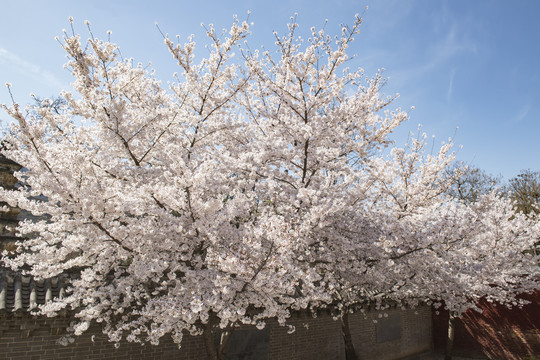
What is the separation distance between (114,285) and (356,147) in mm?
6298

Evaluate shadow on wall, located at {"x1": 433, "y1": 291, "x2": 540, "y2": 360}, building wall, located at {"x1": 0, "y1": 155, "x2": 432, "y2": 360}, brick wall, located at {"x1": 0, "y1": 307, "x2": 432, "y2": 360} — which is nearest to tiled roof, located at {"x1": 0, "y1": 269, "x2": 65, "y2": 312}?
building wall, located at {"x1": 0, "y1": 155, "x2": 432, "y2": 360}

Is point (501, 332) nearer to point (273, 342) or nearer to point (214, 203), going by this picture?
point (273, 342)

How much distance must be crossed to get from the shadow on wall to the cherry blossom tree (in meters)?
8.67

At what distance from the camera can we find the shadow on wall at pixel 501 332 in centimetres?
1708

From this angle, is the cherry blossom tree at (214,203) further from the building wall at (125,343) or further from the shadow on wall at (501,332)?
the shadow on wall at (501,332)

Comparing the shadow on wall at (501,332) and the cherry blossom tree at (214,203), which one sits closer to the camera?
the cherry blossom tree at (214,203)

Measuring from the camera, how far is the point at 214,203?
5.73 metres

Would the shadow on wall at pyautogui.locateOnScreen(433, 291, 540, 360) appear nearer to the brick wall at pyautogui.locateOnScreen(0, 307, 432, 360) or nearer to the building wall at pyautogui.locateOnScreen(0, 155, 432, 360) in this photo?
the brick wall at pyautogui.locateOnScreen(0, 307, 432, 360)

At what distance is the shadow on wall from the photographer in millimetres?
17078

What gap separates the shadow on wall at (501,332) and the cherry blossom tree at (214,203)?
8671mm

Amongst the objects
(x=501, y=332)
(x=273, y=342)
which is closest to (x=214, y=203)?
(x=273, y=342)

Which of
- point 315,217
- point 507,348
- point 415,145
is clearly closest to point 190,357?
point 315,217

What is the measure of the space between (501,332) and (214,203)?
62.6 ft

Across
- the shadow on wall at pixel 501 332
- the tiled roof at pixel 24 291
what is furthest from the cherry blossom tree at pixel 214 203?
the shadow on wall at pixel 501 332
